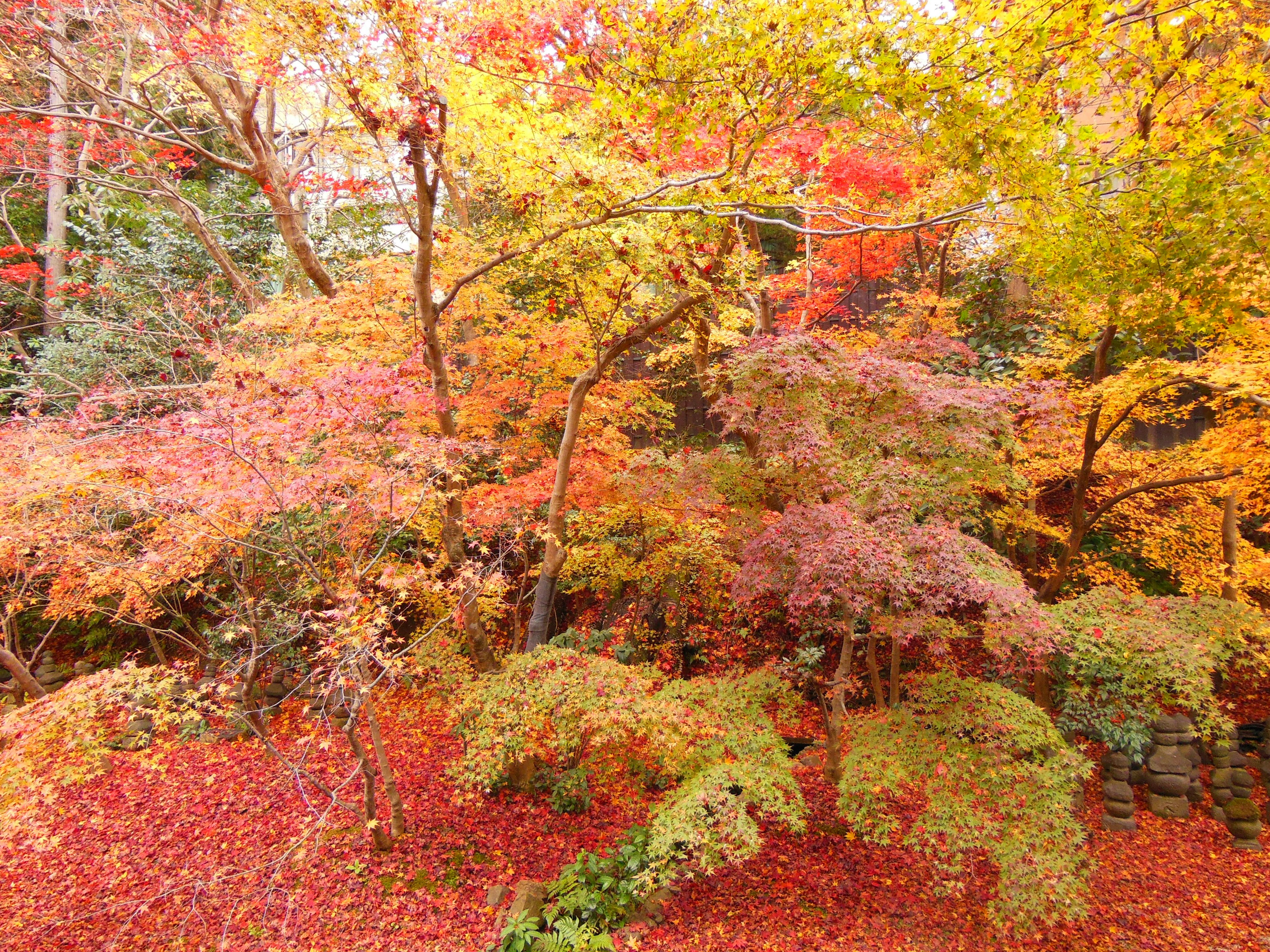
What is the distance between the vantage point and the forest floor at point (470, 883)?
5320 mm

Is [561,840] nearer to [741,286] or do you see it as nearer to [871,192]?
[741,286]

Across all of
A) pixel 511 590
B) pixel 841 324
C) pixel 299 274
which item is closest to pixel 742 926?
pixel 511 590

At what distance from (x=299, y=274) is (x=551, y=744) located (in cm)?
1049

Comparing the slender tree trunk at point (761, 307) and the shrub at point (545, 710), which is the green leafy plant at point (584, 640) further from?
the slender tree trunk at point (761, 307)

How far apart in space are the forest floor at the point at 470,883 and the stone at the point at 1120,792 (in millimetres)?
366

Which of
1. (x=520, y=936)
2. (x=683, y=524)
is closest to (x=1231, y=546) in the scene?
(x=683, y=524)

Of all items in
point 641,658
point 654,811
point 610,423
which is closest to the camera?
point 654,811

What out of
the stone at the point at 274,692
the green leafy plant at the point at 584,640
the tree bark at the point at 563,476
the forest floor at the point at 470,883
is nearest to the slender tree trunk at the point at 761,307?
the tree bark at the point at 563,476

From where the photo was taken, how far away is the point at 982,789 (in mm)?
5328

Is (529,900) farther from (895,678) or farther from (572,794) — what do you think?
(895,678)

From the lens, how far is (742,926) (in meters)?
5.48

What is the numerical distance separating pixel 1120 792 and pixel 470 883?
273 inches

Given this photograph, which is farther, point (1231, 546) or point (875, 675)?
point (1231, 546)

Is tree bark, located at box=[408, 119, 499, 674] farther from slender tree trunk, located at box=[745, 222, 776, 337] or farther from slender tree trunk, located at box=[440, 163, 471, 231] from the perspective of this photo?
slender tree trunk, located at box=[745, 222, 776, 337]
